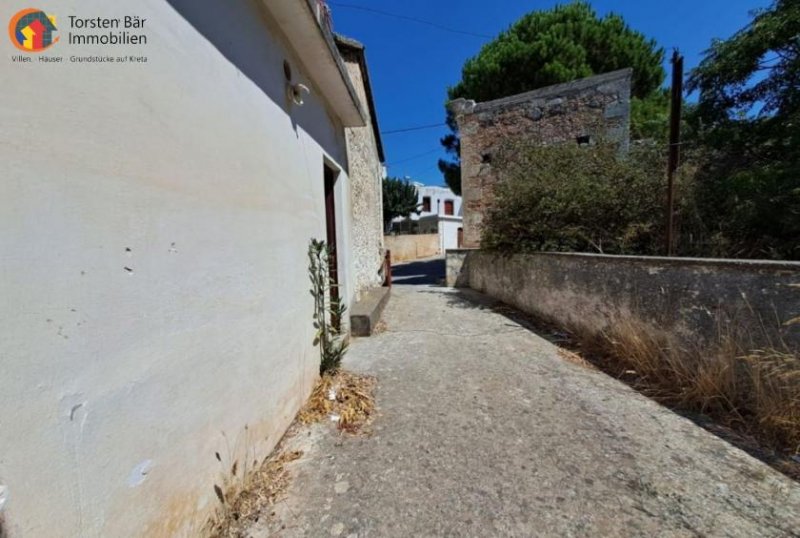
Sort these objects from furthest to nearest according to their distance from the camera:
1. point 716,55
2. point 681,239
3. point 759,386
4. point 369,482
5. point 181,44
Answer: point 716,55 → point 681,239 → point 759,386 → point 369,482 → point 181,44

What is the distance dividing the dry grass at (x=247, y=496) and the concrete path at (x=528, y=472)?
10 cm

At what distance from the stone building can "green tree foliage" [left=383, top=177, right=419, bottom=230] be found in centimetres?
1587

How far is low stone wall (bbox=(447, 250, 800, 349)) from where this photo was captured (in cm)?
241

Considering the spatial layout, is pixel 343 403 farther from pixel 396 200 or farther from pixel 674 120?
pixel 396 200

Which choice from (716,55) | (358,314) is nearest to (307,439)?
(358,314)

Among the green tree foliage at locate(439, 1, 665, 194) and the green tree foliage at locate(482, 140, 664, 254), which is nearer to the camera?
the green tree foliage at locate(482, 140, 664, 254)

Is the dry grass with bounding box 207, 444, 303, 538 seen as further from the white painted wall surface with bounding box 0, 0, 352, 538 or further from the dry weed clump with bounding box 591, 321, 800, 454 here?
the dry weed clump with bounding box 591, 321, 800, 454

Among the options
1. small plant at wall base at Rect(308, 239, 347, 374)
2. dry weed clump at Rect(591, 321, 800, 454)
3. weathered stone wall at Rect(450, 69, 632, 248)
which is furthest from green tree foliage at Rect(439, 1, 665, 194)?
small plant at wall base at Rect(308, 239, 347, 374)

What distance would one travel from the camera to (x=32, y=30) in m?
0.99

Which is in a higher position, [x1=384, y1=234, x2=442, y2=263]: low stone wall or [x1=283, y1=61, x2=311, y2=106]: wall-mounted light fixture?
[x1=283, y1=61, x2=311, y2=106]: wall-mounted light fixture

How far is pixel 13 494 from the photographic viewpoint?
0.83m

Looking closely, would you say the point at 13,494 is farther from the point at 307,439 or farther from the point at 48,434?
the point at 307,439

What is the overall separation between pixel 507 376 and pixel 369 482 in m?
1.97

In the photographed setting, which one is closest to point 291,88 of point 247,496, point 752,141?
point 247,496
